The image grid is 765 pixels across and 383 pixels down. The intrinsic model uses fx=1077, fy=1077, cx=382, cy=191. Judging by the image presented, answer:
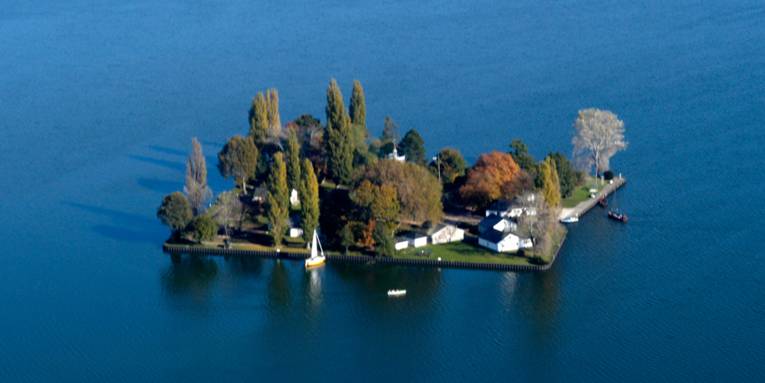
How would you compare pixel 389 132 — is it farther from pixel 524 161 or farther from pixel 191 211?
pixel 191 211

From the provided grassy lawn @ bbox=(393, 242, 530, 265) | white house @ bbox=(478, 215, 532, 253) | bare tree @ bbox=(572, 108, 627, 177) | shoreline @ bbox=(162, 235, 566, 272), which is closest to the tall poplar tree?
shoreline @ bbox=(162, 235, 566, 272)

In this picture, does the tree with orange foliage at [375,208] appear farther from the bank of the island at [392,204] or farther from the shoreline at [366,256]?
the shoreline at [366,256]

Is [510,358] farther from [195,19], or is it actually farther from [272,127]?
[195,19]

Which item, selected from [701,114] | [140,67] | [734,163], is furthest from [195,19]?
[734,163]

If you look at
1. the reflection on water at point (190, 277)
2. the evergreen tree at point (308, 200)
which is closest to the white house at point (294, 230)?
the evergreen tree at point (308, 200)

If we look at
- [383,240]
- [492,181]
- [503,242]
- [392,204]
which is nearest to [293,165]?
[392,204]

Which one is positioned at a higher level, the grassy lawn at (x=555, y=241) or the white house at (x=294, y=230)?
the white house at (x=294, y=230)
